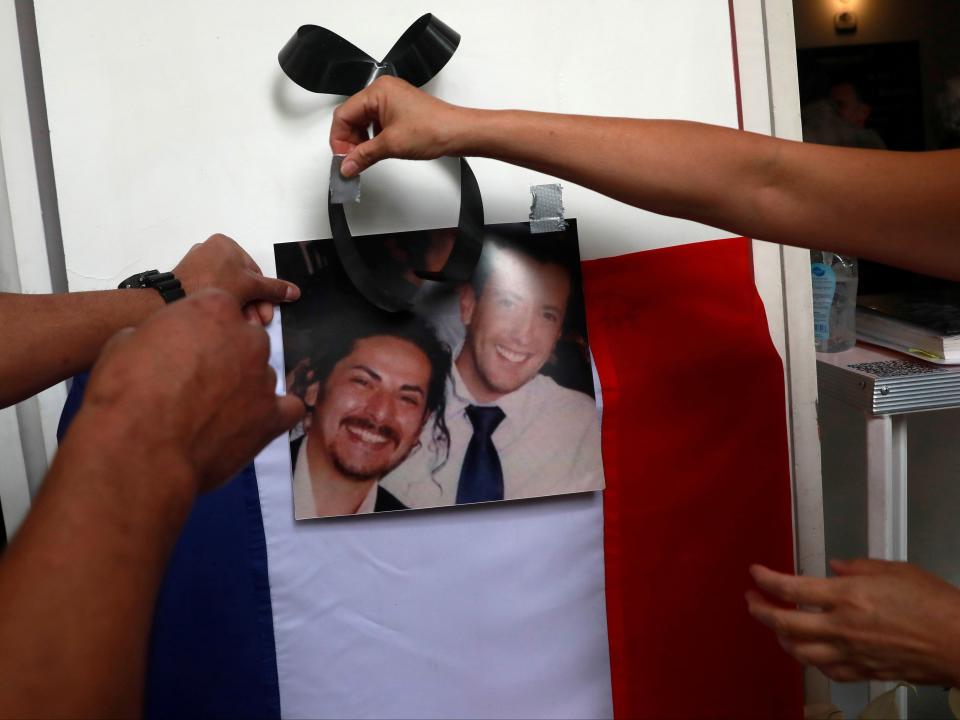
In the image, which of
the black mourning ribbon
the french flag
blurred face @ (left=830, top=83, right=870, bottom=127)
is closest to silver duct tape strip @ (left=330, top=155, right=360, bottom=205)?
the black mourning ribbon

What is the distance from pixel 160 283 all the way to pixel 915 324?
120 centimetres

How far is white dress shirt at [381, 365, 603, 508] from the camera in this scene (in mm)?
973

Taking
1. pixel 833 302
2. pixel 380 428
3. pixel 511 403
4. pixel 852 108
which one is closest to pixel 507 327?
pixel 511 403

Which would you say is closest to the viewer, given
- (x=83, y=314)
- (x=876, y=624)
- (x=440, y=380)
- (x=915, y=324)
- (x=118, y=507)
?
(x=118, y=507)

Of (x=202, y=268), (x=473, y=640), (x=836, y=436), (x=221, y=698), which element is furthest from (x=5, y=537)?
(x=836, y=436)

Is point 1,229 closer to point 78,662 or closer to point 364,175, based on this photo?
point 364,175

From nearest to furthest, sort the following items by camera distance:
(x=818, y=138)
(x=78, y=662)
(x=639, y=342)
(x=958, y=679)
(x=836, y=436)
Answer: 1. (x=78, y=662)
2. (x=958, y=679)
3. (x=639, y=342)
4. (x=836, y=436)
5. (x=818, y=138)

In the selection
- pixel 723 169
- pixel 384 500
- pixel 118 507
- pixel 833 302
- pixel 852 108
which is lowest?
pixel 384 500

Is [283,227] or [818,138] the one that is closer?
[283,227]

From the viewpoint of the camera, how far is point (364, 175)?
38.3 inches

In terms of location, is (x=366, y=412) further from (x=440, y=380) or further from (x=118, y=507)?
(x=118, y=507)

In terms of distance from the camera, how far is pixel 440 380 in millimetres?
975

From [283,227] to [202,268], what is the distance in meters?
0.12

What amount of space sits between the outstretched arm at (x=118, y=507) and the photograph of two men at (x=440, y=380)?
0.39m
